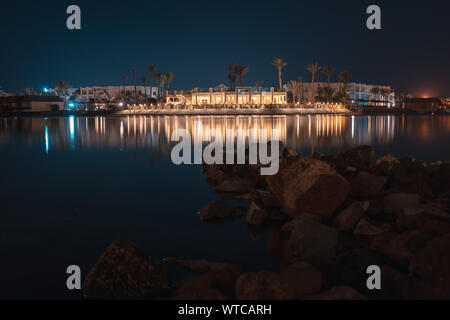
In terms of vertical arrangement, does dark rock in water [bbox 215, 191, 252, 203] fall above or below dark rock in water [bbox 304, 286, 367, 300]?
above

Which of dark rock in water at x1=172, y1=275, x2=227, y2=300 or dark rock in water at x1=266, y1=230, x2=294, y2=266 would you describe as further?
dark rock in water at x1=266, y1=230, x2=294, y2=266

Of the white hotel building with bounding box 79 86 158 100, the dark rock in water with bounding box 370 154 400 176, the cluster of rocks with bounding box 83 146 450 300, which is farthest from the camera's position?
the white hotel building with bounding box 79 86 158 100

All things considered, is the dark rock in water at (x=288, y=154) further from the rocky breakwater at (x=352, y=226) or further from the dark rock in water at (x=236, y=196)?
the dark rock in water at (x=236, y=196)

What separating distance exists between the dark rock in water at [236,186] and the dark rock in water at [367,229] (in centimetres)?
386

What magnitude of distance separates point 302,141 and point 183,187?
16232mm

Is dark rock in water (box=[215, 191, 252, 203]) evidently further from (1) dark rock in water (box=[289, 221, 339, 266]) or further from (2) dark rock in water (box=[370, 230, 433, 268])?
(2) dark rock in water (box=[370, 230, 433, 268])

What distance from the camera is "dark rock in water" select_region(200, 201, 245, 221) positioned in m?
8.94

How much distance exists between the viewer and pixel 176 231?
26.8 feet

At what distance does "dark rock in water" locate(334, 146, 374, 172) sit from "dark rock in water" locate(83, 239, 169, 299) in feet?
23.4

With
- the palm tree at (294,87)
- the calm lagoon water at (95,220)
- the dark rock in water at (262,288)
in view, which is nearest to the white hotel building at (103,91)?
the palm tree at (294,87)

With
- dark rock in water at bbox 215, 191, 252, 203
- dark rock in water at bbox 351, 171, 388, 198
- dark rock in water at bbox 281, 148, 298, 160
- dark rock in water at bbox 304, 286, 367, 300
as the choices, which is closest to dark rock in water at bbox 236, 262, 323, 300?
dark rock in water at bbox 304, 286, 367, 300

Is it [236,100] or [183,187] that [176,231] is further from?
[236,100]
